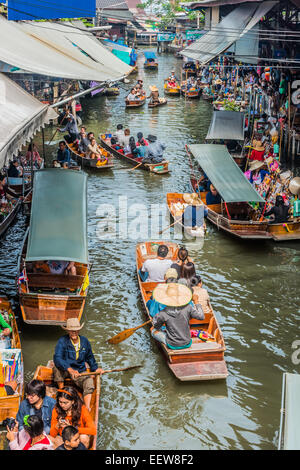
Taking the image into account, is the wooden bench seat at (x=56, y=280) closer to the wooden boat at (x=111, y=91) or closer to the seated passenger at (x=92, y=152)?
the seated passenger at (x=92, y=152)

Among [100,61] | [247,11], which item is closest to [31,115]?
[100,61]

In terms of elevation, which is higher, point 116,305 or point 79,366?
point 79,366

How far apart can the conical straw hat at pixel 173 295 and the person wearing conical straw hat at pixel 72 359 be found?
1.36 metres

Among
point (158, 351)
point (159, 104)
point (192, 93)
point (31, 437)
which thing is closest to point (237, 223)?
point (158, 351)

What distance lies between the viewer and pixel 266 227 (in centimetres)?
1315

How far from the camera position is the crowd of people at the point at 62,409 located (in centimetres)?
588

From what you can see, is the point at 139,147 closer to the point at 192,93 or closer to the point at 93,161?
the point at 93,161

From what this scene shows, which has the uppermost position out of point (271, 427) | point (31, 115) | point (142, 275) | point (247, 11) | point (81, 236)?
point (247, 11)

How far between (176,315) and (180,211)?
22.0 feet

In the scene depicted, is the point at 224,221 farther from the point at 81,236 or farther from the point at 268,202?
the point at 81,236

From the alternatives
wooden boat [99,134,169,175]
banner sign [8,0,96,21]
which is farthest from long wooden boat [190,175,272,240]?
banner sign [8,0,96,21]

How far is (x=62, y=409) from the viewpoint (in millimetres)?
6410

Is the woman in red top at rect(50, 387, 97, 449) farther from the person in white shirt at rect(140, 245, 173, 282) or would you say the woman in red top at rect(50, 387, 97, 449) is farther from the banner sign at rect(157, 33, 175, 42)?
the banner sign at rect(157, 33, 175, 42)

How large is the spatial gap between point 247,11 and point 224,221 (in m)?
10.9
